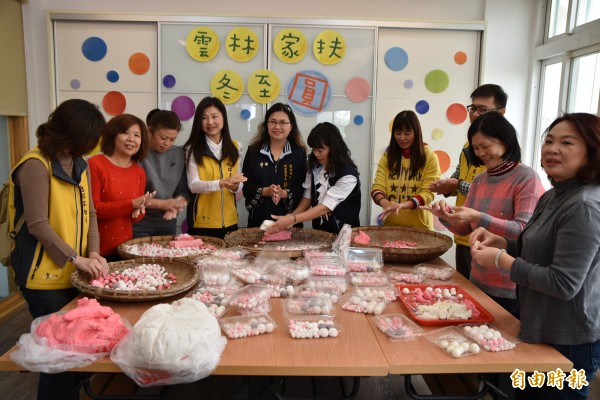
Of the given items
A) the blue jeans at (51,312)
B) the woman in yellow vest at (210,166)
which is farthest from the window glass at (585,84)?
the blue jeans at (51,312)

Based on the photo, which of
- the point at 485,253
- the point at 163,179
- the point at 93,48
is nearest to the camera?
the point at 485,253

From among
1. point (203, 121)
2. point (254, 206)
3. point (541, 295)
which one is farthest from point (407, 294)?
point (203, 121)

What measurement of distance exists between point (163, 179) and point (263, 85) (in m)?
1.56

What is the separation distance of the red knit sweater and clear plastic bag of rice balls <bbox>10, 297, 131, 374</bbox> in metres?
0.76

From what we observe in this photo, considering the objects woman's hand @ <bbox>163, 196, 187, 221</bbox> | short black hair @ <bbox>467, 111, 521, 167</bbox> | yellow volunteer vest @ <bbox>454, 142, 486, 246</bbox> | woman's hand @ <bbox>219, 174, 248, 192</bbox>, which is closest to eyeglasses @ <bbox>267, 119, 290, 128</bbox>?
woman's hand @ <bbox>219, 174, 248, 192</bbox>

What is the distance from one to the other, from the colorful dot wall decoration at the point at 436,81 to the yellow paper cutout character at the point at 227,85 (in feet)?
5.30

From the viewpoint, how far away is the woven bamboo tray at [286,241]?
2.24 meters

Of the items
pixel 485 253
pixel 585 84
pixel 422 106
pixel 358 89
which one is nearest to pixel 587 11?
pixel 585 84

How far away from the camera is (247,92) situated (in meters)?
3.75

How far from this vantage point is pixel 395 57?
147 inches

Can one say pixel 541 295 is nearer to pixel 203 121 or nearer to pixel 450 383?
pixel 450 383

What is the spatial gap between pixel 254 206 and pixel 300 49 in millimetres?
1656

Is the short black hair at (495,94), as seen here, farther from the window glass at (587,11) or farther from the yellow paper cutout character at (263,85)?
the yellow paper cutout character at (263,85)

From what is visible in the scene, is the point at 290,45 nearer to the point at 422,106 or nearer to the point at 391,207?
the point at 422,106
